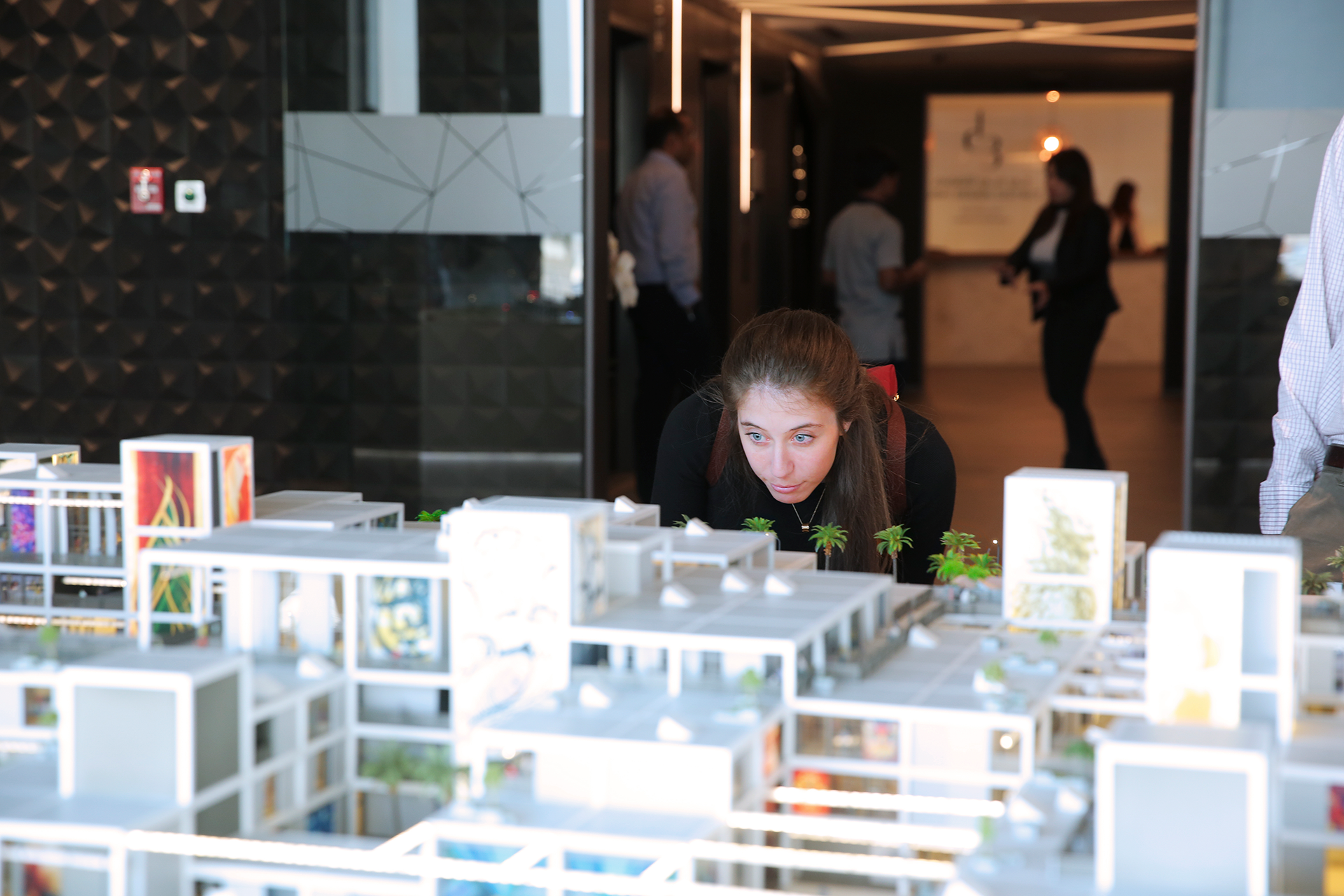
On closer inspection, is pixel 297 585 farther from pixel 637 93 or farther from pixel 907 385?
pixel 907 385

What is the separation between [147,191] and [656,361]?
2248 mm

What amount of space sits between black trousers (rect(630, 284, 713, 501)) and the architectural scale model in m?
4.39

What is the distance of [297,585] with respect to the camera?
71.2 inches

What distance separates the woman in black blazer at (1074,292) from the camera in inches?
→ 270

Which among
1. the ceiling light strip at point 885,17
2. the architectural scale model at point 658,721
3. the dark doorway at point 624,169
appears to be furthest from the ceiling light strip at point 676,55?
the architectural scale model at point 658,721

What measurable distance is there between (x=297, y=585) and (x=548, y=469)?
365 cm

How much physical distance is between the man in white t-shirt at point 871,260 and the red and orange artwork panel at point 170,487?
5.56m

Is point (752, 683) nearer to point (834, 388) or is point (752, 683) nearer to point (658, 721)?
point (658, 721)

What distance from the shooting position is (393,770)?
1.55 m

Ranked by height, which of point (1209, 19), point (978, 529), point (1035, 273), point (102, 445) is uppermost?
point (1209, 19)

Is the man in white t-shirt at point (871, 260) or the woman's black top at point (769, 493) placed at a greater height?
the man in white t-shirt at point (871, 260)

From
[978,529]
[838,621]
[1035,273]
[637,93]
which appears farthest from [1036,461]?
[838,621]

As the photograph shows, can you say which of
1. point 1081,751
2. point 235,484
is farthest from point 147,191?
point 1081,751

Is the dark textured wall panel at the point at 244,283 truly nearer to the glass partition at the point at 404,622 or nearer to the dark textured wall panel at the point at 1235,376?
the dark textured wall panel at the point at 1235,376
